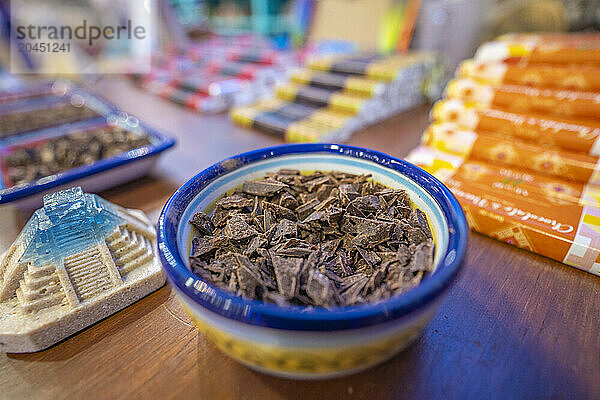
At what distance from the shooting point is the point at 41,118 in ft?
4.24

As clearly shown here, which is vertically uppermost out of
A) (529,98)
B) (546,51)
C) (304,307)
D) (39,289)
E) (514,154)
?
(546,51)

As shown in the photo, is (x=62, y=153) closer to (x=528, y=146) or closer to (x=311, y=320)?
(x=311, y=320)

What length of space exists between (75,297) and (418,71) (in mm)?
1314

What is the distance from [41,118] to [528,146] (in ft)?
5.05

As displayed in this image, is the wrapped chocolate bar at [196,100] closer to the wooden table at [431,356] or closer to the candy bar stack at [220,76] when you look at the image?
the candy bar stack at [220,76]

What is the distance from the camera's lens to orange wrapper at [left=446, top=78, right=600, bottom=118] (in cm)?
84

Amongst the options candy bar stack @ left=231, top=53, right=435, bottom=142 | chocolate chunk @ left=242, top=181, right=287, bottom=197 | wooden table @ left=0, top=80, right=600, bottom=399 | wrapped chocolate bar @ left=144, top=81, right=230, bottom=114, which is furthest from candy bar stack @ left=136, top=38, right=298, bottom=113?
wooden table @ left=0, top=80, right=600, bottom=399

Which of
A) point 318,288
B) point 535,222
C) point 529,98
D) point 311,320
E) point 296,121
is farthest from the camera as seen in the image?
point 296,121

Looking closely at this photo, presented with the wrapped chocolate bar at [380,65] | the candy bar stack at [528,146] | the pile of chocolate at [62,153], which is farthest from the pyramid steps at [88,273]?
the wrapped chocolate bar at [380,65]

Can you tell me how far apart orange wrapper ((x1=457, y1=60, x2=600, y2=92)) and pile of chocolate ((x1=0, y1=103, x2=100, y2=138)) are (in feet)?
4.17

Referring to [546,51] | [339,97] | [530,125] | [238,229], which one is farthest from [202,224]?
[546,51]

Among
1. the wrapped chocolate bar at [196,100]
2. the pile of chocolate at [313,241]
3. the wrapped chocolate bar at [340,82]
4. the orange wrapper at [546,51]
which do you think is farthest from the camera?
Result: the wrapped chocolate bar at [196,100]

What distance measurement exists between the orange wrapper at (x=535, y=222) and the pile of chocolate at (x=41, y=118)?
1.26 meters

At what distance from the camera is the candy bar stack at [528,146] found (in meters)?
0.66
